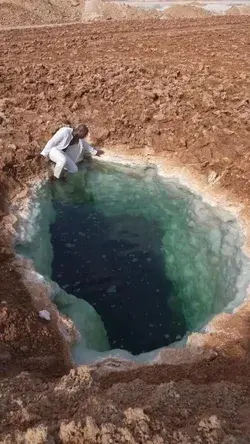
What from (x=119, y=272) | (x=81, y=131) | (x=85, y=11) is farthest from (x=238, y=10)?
(x=119, y=272)

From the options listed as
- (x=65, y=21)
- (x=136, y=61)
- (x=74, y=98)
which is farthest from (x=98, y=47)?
(x=65, y=21)

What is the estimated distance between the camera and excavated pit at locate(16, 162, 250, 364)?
21.5 ft

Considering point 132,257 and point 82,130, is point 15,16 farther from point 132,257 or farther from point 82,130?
point 132,257

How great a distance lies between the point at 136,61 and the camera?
11.5m

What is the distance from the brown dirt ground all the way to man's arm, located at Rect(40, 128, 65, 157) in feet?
0.84

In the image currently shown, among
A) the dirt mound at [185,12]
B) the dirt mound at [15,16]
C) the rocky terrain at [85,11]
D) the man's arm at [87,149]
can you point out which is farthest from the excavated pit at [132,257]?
the dirt mound at [185,12]

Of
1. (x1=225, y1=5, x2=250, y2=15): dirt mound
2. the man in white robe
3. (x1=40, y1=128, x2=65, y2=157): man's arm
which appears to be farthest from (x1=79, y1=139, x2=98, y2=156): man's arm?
(x1=225, y1=5, x2=250, y2=15): dirt mound

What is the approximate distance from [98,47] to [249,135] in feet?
18.6

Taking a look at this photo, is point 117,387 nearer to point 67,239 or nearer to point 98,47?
point 67,239

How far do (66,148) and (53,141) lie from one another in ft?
0.99

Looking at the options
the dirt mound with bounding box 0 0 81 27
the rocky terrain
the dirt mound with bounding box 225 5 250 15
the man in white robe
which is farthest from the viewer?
the dirt mound with bounding box 225 5 250 15

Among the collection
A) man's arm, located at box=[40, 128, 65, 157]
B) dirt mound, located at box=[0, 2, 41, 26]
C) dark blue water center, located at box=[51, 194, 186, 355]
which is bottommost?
dark blue water center, located at box=[51, 194, 186, 355]

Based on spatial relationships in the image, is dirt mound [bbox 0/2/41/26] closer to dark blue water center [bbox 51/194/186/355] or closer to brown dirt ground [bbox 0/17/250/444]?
brown dirt ground [bbox 0/17/250/444]

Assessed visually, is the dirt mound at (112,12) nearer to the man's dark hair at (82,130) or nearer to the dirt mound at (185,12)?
the dirt mound at (185,12)
